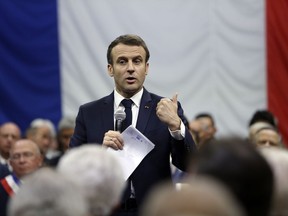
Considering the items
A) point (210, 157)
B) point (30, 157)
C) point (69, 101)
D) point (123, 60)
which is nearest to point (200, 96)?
point (69, 101)

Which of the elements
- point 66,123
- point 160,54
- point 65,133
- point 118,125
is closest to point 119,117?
point 118,125

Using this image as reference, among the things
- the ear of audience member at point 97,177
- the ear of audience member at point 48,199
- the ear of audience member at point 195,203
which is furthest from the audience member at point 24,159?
the ear of audience member at point 195,203

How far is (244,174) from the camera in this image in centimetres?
300

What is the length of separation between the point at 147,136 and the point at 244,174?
7.93 ft

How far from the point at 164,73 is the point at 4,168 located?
12.5 feet

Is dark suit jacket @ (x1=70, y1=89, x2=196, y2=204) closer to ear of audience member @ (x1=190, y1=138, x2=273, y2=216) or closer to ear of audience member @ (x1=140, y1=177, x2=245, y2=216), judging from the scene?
ear of audience member @ (x1=190, y1=138, x2=273, y2=216)

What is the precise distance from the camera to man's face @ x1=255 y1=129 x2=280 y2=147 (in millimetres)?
7781

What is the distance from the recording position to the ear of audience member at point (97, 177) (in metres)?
3.25

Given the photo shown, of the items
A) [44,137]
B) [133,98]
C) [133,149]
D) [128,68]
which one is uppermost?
[128,68]

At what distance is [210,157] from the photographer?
3.08 m

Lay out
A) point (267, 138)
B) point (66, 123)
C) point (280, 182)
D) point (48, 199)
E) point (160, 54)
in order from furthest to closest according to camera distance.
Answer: point (160, 54), point (66, 123), point (267, 138), point (280, 182), point (48, 199)

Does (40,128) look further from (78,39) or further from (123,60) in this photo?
(123,60)

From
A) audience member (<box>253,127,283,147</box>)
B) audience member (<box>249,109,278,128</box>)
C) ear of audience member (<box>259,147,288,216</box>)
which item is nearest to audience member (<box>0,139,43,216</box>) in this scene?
audience member (<box>253,127,283,147</box>)

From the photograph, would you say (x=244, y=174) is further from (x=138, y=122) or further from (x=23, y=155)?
(x=23, y=155)
